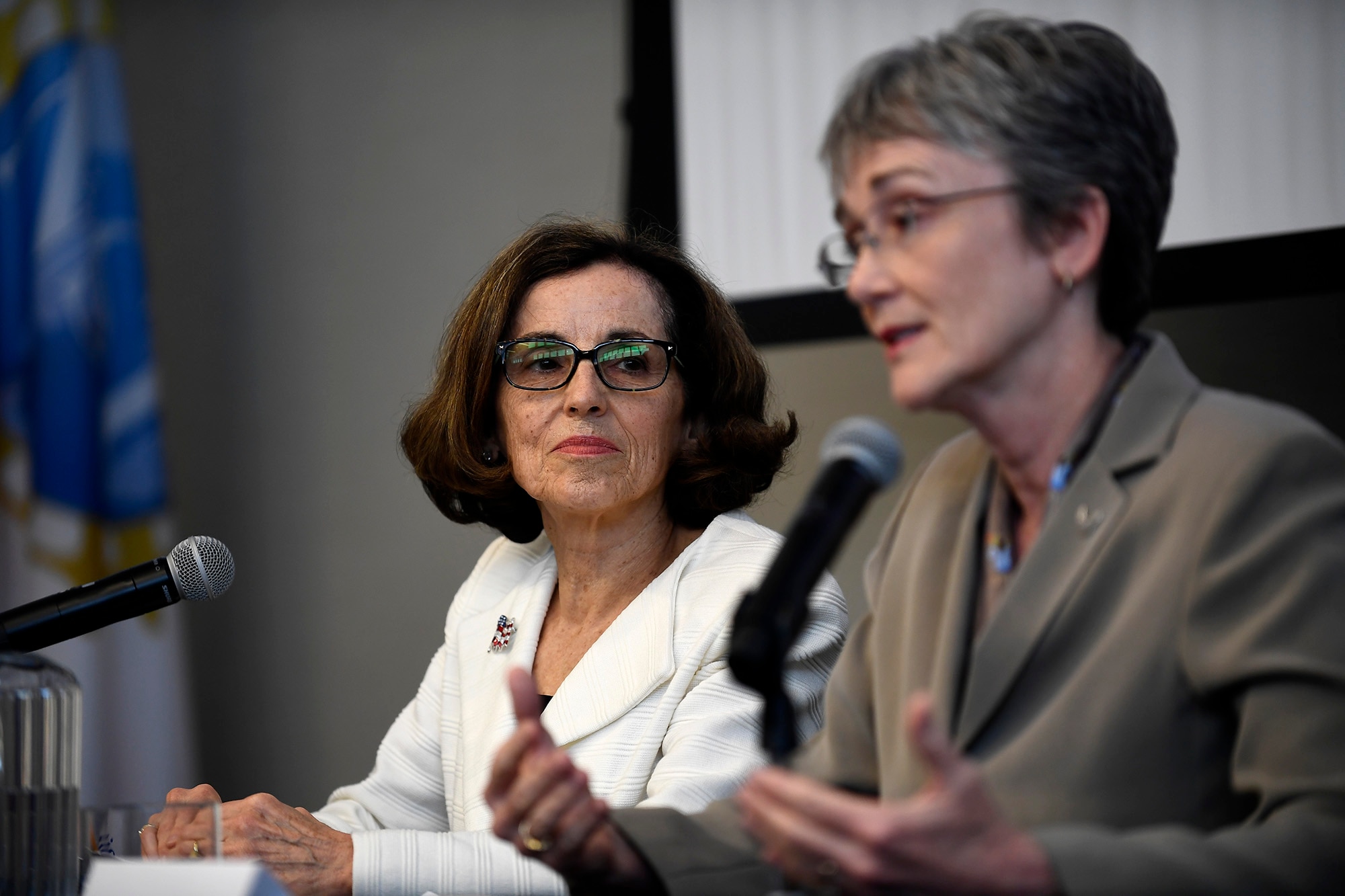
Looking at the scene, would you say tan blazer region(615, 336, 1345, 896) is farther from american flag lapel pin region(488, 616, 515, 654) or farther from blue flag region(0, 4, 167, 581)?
blue flag region(0, 4, 167, 581)

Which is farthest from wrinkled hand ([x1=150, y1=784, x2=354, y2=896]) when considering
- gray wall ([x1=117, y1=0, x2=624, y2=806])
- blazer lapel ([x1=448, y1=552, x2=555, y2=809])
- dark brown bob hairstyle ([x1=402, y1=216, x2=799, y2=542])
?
gray wall ([x1=117, y1=0, x2=624, y2=806])

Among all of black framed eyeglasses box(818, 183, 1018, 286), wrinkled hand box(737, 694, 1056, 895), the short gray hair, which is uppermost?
the short gray hair

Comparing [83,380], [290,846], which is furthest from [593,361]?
[83,380]

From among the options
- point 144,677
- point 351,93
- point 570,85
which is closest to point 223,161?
point 351,93

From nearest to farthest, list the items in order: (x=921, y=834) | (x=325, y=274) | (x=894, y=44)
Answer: (x=921, y=834) < (x=894, y=44) < (x=325, y=274)

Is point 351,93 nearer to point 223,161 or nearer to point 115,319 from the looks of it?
point 223,161

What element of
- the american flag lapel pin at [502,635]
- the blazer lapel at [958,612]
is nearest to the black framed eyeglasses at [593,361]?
the american flag lapel pin at [502,635]

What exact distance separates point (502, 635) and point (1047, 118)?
141 centimetres

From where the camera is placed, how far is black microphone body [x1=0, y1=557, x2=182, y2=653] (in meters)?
1.50

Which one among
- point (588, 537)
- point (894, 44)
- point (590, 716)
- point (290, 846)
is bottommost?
point (290, 846)

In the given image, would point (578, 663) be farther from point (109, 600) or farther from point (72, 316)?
point (72, 316)

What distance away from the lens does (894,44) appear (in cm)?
216

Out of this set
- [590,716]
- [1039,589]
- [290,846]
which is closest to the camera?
[1039,589]

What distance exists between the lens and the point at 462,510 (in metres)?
2.51
